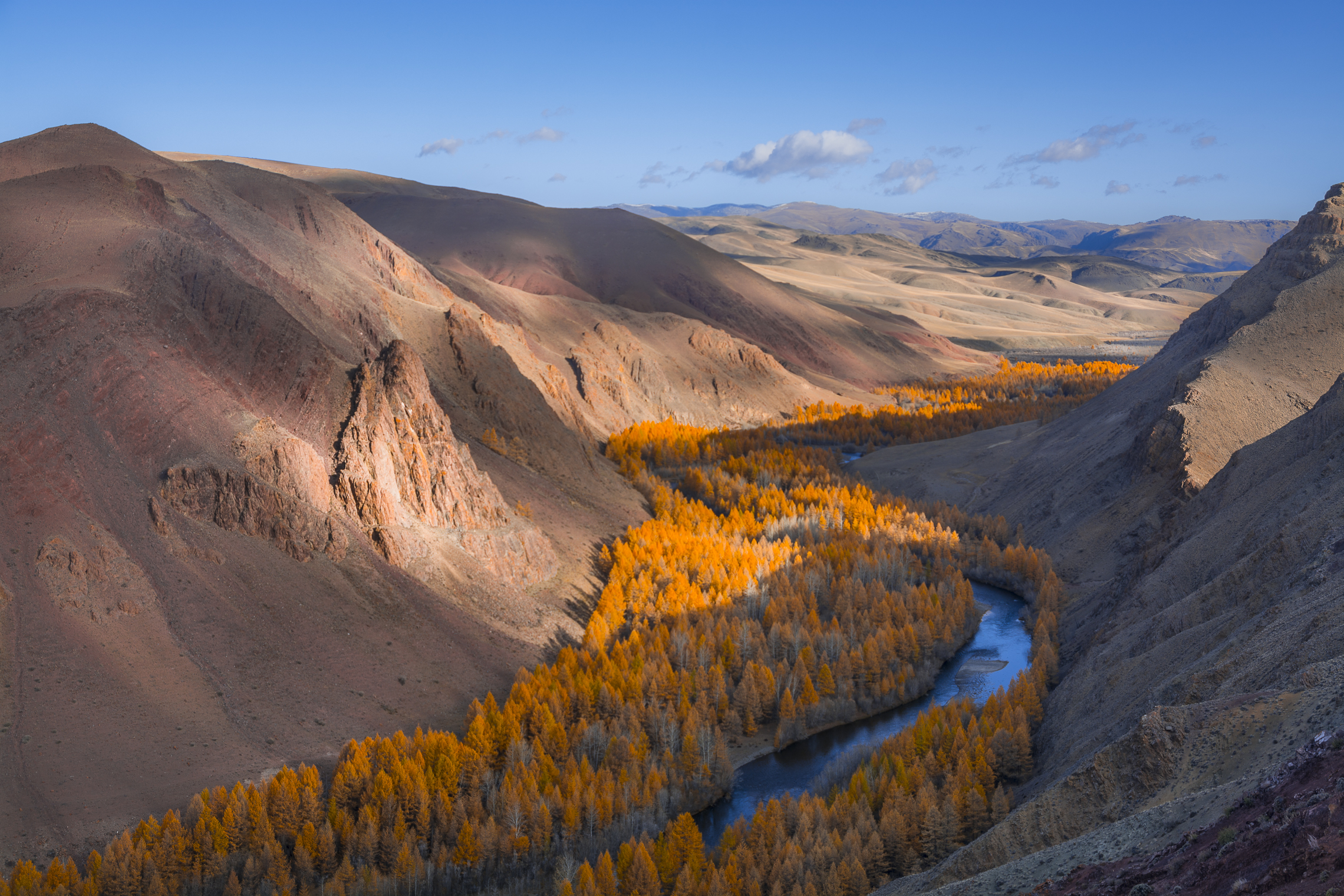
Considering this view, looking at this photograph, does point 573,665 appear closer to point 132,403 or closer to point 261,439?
point 261,439

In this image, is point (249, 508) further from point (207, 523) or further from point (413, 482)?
point (413, 482)

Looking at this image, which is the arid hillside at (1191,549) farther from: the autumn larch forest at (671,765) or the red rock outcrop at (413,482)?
the red rock outcrop at (413,482)

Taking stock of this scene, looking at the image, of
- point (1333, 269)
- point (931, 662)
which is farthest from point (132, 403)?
point (1333, 269)

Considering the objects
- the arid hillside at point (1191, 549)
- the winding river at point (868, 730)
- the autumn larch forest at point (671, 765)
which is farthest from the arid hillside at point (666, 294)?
the winding river at point (868, 730)

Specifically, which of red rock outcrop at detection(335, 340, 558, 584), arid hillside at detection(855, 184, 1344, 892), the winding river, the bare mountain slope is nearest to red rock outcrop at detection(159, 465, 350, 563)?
the bare mountain slope

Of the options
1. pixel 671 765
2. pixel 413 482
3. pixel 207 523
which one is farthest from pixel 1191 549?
pixel 207 523

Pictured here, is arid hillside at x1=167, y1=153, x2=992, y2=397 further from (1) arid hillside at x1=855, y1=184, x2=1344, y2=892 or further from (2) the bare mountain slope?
(2) the bare mountain slope

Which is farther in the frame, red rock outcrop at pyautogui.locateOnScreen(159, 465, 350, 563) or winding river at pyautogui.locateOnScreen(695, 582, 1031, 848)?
red rock outcrop at pyautogui.locateOnScreen(159, 465, 350, 563)

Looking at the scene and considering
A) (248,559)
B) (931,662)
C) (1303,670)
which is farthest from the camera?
(931,662)
